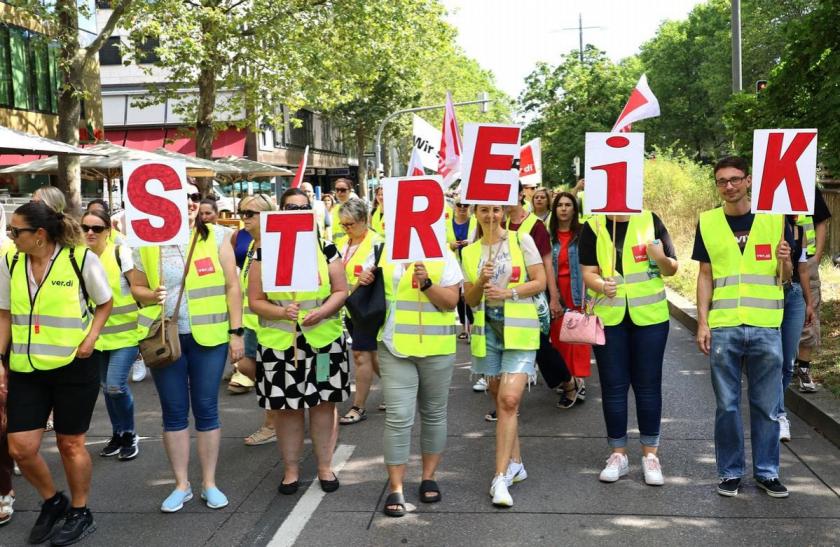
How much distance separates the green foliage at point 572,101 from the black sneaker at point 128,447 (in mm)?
25795

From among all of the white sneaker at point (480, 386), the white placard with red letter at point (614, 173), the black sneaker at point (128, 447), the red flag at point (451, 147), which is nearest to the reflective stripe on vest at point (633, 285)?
the white placard with red letter at point (614, 173)

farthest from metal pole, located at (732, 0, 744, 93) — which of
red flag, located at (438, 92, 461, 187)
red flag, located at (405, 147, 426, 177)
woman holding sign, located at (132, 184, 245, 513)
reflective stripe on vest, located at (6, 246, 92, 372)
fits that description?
reflective stripe on vest, located at (6, 246, 92, 372)

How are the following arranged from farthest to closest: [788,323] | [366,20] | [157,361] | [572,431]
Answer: [366,20], [572,431], [788,323], [157,361]

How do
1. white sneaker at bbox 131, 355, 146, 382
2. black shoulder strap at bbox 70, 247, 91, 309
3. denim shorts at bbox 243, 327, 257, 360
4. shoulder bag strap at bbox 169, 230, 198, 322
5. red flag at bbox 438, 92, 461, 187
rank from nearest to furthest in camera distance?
1. black shoulder strap at bbox 70, 247, 91, 309
2. shoulder bag strap at bbox 169, 230, 198, 322
3. denim shorts at bbox 243, 327, 257, 360
4. red flag at bbox 438, 92, 461, 187
5. white sneaker at bbox 131, 355, 146, 382

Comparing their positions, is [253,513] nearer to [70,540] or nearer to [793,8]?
[70,540]

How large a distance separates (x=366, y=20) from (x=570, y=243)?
17.4 m

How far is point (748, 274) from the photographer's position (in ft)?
17.0

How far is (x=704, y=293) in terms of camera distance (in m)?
5.36

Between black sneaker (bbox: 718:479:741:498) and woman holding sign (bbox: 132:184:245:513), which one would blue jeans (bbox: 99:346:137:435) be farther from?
black sneaker (bbox: 718:479:741:498)

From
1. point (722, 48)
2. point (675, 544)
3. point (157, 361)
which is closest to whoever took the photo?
point (675, 544)

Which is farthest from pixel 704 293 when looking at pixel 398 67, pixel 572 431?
pixel 398 67

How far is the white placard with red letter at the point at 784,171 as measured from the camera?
17.0 ft

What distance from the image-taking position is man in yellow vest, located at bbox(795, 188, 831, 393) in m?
6.94

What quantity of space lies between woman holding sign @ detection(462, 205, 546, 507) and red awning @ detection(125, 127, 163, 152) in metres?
37.6
